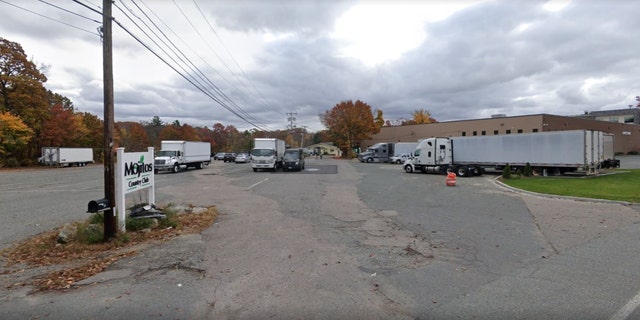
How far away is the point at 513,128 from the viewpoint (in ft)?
191

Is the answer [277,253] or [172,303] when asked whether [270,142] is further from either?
[172,303]

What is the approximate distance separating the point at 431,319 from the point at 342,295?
3.73 feet

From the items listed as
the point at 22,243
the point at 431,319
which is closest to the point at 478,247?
the point at 431,319

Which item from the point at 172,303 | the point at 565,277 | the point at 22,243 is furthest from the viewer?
the point at 22,243

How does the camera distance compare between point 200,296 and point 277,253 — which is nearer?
point 200,296

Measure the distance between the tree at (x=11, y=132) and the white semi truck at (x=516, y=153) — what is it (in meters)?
42.6

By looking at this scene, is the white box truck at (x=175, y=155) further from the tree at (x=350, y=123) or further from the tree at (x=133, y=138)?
the tree at (x=350, y=123)

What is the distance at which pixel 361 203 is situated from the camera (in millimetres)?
13430

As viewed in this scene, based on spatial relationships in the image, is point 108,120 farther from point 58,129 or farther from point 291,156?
point 58,129

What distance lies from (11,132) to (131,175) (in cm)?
4436

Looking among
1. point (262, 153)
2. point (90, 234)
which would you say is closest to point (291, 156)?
point (262, 153)

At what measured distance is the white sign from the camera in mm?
7699

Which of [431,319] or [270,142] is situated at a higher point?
[270,142]

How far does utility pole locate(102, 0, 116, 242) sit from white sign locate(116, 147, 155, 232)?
22cm
